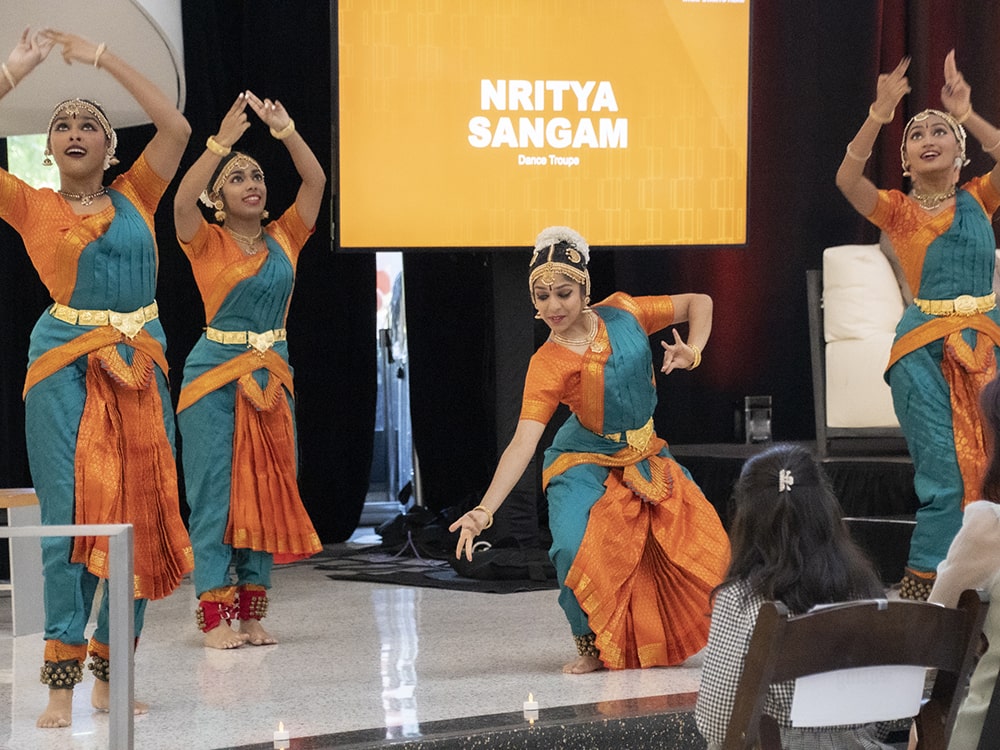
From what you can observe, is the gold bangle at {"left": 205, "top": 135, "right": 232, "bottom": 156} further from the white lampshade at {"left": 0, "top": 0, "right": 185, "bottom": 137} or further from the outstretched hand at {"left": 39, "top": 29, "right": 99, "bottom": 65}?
the outstretched hand at {"left": 39, "top": 29, "right": 99, "bottom": 65}

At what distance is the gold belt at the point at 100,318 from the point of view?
11.1 ft

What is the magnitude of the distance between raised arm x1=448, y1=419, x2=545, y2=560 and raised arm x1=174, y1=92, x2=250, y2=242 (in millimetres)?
1072

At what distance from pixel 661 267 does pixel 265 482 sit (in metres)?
2.55

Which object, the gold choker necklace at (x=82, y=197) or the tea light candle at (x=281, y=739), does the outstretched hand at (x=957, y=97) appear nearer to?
the gold choker necklace at (x=82, y=197)

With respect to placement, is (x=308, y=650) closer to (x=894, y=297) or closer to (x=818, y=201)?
(x=894, y=297)

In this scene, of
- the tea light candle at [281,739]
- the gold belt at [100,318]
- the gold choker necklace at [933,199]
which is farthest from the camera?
the gold choker necklace at [933,199]

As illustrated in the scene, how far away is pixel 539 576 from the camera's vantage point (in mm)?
5246

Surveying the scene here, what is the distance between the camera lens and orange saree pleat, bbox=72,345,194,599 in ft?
11.0

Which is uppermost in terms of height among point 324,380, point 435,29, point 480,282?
point 435,29

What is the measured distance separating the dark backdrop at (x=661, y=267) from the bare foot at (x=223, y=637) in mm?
1883

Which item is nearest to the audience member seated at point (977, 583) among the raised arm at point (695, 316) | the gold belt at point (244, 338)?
the raised arm at point (695, 316)

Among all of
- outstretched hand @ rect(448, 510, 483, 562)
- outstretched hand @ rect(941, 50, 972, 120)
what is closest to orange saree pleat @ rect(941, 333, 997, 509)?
outstretched hand @ rect(941, 50, 972, 120)

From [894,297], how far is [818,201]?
4.15 feet

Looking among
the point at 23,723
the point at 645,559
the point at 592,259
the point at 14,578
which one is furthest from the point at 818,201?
the point at 23,723
